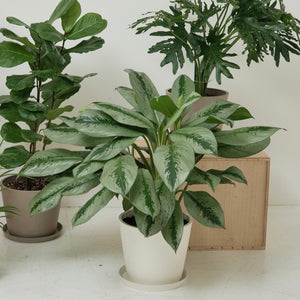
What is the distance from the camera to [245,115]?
2268 mm

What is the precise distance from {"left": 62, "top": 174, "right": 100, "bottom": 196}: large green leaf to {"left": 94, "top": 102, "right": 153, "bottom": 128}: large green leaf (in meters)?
0.25

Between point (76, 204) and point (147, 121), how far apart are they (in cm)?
122

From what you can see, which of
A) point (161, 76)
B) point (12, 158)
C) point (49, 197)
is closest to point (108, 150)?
point (49, 197)

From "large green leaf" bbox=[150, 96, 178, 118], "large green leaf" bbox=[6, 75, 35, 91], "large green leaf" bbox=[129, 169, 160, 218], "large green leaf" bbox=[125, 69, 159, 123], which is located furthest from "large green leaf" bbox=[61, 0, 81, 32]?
"large green leaf" bbox=[129, 169, 160, 218]

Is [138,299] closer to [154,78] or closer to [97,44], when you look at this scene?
[97,44]

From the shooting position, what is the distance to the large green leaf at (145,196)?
2.04m

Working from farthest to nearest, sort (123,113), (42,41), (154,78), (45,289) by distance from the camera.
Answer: (154,78) < (42,41) < (45,289) < (123,113)

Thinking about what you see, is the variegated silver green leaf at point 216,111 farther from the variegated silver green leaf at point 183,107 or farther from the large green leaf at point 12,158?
the large green leaf at point 12,158

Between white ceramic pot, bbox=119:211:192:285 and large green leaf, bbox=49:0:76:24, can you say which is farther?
large green leaf, bbox=49:0:76:24

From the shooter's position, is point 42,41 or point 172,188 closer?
point 172,188

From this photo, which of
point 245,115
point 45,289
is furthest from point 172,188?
point 45,289

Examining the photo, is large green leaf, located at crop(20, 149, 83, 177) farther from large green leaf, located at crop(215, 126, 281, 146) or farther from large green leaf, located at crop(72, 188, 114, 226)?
large green leaf, located at crop(215, 126, 281, 146)

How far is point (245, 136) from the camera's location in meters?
2.18

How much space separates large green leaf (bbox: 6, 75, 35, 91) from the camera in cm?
247
